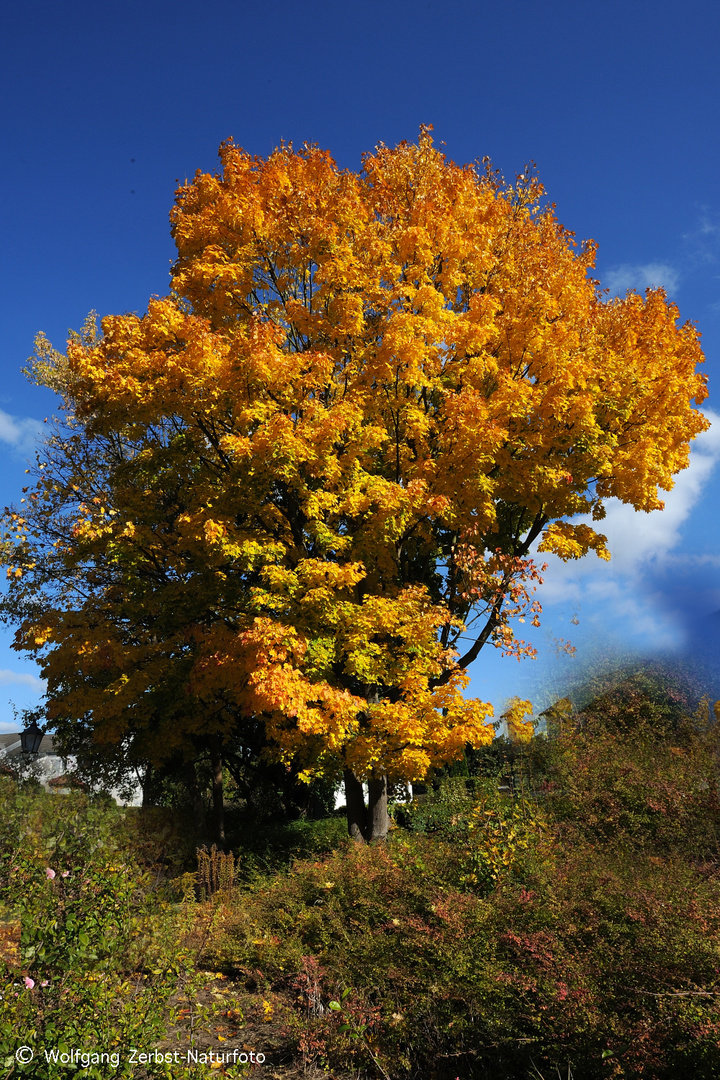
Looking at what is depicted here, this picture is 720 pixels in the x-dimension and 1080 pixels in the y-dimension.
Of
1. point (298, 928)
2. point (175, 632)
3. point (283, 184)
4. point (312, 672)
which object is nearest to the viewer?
point (298, 928)

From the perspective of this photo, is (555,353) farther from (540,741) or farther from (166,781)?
(166,781)

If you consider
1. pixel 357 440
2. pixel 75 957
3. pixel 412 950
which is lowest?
pixel 412 950

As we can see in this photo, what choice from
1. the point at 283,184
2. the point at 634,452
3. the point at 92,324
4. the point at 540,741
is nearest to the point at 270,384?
the point at 283,184

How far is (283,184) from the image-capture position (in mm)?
12273

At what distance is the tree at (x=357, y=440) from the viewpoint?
9.99 m

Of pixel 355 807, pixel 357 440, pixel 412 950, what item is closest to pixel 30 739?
pixel 355 807

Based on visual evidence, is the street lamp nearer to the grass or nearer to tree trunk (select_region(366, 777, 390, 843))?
the grass

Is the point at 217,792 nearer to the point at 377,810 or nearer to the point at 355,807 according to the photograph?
the point at 355,807

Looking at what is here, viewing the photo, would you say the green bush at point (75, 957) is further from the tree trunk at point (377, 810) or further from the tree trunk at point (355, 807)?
the tree trunk at point (377, 810)

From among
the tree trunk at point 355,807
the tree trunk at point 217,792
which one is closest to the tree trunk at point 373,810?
the tree trunk at point 355,807

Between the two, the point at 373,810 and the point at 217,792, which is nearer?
the point at 373,810

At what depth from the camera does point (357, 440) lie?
10859 millimetres

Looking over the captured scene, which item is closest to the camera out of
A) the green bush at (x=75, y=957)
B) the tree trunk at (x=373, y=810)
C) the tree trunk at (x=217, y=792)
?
the green bush at (x=75, y=957)

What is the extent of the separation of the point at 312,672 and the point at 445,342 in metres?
6.48
